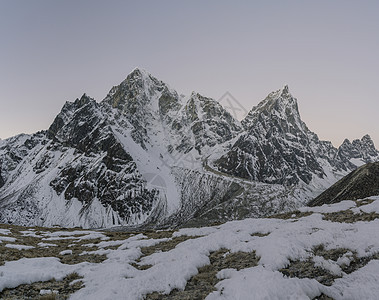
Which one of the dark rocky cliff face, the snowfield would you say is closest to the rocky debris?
the snowfield

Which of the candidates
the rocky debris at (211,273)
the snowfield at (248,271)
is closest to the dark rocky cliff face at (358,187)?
the snowfield at (248,271)

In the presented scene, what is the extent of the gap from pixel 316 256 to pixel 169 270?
290 inches

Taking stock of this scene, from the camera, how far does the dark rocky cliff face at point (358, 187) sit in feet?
375

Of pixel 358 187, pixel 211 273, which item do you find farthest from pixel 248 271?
pixel 358 187

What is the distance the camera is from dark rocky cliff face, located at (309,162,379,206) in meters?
114

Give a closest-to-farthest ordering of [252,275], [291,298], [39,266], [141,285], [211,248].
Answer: [291,298] → [252,275] → [141,285] → [39,266] → [211,248]

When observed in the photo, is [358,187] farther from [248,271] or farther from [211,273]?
[248,271]

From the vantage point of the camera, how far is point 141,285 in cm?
1069

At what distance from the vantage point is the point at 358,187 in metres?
120

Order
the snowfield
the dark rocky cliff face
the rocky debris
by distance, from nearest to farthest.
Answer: the snowfield → the rocky debris → the dark rocky cliff face

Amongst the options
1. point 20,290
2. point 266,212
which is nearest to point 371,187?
point 266,212

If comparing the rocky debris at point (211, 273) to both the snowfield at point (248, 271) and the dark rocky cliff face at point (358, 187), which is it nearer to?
the snowfield at point (248, 271)

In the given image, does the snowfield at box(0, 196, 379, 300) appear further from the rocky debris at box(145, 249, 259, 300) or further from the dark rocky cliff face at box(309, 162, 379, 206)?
the dark rocky cliff face at box(309, 162, 379, 206)

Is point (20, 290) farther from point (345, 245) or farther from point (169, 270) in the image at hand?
point (345, 245)
